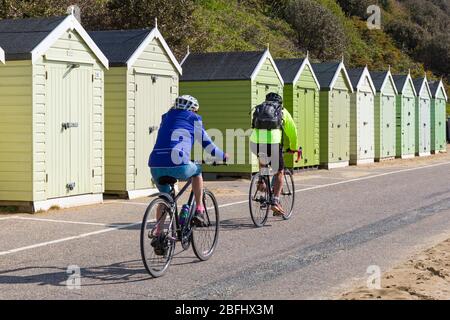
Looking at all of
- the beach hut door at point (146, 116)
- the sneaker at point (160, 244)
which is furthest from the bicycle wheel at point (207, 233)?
the beach hut door at point (146, 116)

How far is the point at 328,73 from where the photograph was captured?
26938 millimetres

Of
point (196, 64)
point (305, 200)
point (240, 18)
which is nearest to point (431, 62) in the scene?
point (240, 18)

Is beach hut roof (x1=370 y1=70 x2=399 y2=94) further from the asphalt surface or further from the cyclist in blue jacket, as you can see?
the cyclist in blue jacket

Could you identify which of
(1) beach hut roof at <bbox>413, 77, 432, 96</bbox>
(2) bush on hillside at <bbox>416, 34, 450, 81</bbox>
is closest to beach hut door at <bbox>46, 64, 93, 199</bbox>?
(1) beach hut roof at <bbox>413, 77, 432, 96</bbox>

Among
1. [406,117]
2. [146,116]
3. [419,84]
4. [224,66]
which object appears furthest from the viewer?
[419,84]

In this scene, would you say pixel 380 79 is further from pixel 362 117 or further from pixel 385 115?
pixel 362 117

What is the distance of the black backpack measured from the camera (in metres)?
11.8

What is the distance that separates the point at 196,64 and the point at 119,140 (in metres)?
7.08

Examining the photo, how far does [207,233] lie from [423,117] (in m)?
29.0

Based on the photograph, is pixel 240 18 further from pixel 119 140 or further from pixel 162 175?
pixel 162 175

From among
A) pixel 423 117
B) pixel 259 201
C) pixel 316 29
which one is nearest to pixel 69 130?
pixel 259 201

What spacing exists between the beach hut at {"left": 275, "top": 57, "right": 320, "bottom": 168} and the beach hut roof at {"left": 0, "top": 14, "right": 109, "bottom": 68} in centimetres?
1008

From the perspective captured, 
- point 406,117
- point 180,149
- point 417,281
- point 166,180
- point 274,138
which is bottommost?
point 417,281

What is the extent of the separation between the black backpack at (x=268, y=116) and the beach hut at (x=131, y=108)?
4.42 metres
